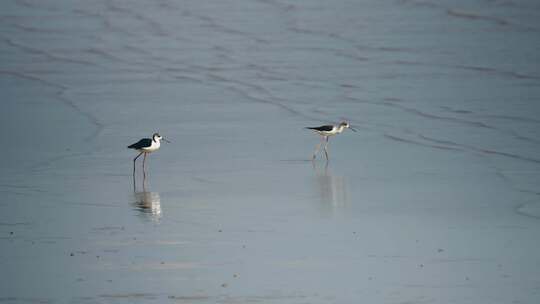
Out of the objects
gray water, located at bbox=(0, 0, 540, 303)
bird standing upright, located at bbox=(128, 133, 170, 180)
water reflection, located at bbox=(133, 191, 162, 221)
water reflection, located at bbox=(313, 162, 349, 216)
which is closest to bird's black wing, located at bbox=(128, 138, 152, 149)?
bird standing upright, located at bbox=(128, 133, 170, 180)

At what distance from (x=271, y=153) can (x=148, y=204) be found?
13.4ft

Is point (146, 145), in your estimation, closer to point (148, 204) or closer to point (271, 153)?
point (271, 153)

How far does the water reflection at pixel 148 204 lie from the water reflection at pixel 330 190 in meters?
1.75

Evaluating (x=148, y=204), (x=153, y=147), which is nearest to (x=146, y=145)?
(x=153, y=147)

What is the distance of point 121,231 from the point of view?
1291 centimetres

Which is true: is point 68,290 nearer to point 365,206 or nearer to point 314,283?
point 314,283

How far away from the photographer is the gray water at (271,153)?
11.1 m

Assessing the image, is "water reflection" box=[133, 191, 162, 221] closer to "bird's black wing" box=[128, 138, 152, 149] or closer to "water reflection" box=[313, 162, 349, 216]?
"water reflection" box=[313, 162, 349, 216]

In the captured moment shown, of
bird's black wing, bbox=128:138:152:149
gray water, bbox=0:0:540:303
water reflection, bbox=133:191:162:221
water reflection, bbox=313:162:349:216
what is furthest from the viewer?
bird's black wing, bbox=128:138:152:149

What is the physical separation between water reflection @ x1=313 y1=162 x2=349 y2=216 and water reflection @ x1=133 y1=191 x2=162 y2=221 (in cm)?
175

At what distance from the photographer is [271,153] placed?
730 inches

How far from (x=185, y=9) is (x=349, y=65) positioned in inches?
388

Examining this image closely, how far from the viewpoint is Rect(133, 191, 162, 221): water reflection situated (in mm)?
14000

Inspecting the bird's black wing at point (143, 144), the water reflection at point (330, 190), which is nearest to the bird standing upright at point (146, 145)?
the bird's black wing at point (143, 144)
